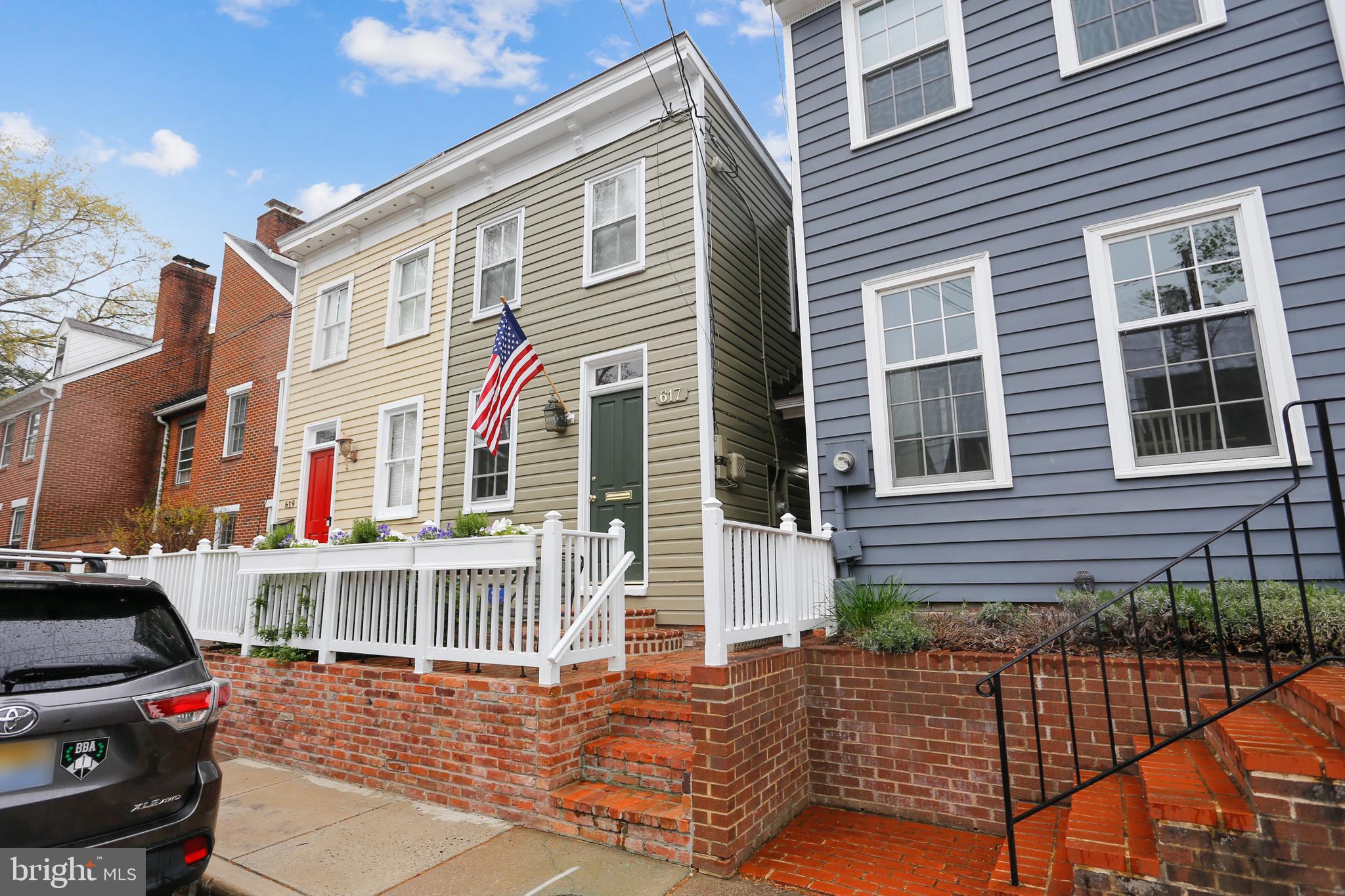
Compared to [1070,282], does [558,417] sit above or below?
below

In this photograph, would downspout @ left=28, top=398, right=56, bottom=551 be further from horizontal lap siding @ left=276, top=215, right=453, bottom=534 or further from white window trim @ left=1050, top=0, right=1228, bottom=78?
white window trim @ left=1050, top=0, right=1228, bottom=78

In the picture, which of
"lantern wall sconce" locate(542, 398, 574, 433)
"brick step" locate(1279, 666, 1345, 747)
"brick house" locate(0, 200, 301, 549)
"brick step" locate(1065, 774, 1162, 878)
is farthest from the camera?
"brick house" locate(0, 200, 301, 549)

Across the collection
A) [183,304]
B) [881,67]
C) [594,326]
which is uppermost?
[183,304]

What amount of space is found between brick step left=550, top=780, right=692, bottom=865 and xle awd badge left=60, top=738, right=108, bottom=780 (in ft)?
7.96

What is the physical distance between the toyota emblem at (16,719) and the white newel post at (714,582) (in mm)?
3008

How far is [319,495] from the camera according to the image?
35.3ft

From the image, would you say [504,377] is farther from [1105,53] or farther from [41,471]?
[41,471]

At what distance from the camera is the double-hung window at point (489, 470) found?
8344 millimetres

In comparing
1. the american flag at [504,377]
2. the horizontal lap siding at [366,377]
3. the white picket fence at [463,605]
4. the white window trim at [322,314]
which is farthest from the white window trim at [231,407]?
the american flag at [504,377]

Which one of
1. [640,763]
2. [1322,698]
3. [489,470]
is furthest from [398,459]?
[1322,698]

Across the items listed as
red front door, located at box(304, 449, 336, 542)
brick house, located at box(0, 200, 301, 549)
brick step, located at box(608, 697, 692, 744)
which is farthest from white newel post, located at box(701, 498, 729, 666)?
brick house, located at box(0, 200, 301, 549)

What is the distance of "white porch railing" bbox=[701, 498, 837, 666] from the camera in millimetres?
4148

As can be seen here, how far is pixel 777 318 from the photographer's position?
904cm

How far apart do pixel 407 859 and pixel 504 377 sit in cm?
419
